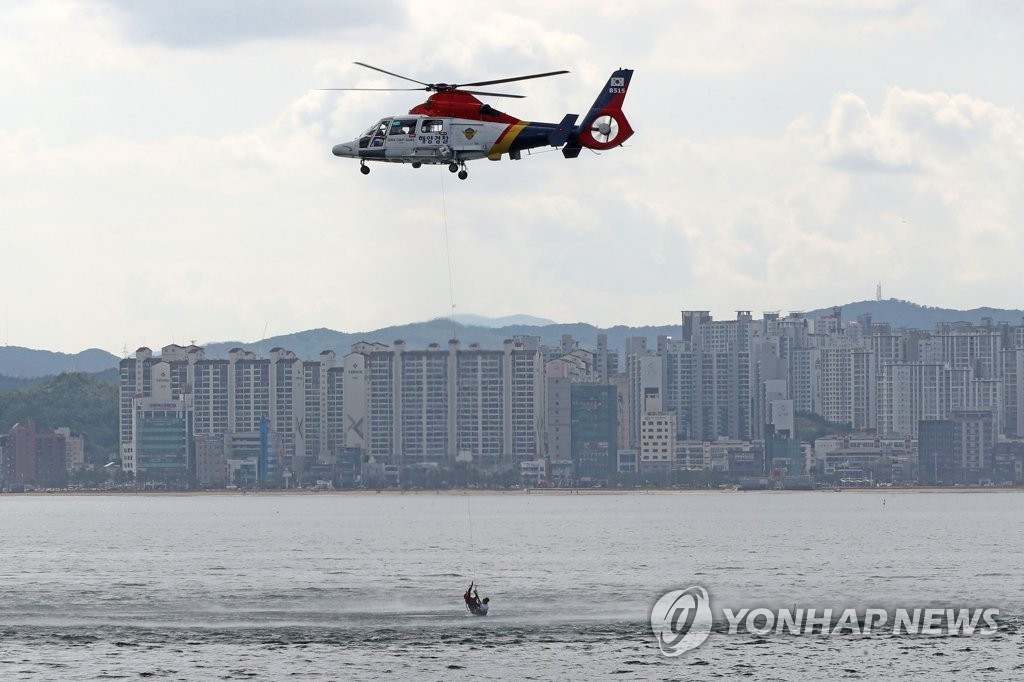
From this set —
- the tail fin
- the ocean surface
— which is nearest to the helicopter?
the tail fin

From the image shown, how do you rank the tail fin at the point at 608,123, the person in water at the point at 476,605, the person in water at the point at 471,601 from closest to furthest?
the tail fin at the point at 608,123 < the person in water at the point at 471,601 < the person in water at the point at 476,605

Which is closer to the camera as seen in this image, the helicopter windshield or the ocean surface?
the helicopter windshield

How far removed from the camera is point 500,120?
67.6 meters

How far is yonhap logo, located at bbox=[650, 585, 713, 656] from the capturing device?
287ft

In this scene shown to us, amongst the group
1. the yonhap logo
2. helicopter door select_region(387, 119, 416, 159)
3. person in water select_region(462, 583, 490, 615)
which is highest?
helicopter door select_region(387, 119, 416, 159)

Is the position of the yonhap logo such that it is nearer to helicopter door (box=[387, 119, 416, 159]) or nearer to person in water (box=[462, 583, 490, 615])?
person in water (box=[462, 583, 490, 615])

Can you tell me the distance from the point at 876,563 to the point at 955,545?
31654 millimetres

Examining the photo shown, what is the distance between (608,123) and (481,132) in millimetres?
4814

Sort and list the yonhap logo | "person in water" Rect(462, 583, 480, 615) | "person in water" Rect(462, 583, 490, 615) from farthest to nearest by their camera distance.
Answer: "person in water" Rect(462, 583, 490, 615) < "person in water" Rect(462, 583, 480, 615) < the yonhap logo

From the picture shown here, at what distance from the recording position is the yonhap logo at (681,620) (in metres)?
87.6

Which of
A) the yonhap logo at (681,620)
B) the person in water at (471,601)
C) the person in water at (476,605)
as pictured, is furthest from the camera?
the person in water at (476,605)

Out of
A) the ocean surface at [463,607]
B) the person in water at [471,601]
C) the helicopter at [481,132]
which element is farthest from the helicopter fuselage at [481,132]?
the person in water at [471,601]

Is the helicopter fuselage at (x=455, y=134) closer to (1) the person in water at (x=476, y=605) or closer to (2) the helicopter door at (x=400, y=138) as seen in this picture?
(2) the helicopter door at (x=400, y=138)

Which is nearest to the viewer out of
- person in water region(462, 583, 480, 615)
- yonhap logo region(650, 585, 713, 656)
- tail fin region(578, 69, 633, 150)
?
tail fin region(578, 69, 633, 150)
